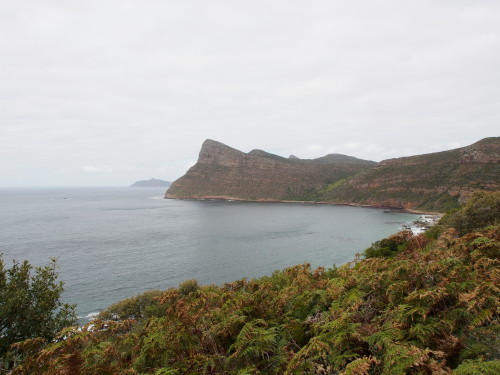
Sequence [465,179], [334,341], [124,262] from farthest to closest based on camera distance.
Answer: [465,179]
[124,262]
[334,341]

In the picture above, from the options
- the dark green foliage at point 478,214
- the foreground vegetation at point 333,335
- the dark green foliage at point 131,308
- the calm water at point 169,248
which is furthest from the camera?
the calm water at point 169,248

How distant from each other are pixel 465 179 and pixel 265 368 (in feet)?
411

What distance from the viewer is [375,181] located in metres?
137

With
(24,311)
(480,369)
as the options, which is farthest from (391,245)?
(24,311)

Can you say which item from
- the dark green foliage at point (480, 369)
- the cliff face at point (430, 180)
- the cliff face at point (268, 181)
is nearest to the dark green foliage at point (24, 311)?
the dark green foliage at point (480, 369)

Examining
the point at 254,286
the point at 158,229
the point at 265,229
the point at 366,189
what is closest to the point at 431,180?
the point at 366,189

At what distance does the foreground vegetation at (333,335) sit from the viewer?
4191mm

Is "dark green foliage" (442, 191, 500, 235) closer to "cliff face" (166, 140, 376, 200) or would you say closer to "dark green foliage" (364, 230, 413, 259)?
"dark green foliage" (364, 230, 413, 259)

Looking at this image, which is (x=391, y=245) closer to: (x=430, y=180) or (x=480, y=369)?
(x=480, y=369)

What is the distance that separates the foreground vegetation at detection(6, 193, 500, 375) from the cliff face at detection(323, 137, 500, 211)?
346ft

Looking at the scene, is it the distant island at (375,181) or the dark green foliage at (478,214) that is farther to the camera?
the distant island at (375,181)

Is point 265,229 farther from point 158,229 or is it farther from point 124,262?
point 124,262

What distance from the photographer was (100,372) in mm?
4402

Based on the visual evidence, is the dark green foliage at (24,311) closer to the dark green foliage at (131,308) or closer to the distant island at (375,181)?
the dark green foliage at (131,308)
